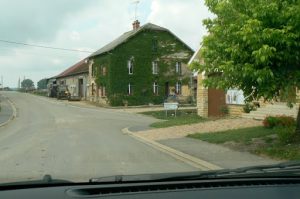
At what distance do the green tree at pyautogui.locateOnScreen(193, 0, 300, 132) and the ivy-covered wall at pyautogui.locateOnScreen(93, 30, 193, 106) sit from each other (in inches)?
1802

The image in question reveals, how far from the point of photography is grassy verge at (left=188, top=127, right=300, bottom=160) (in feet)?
49.1

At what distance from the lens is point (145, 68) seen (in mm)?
63312

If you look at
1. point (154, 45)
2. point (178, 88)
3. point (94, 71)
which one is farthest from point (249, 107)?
point (94, 71)

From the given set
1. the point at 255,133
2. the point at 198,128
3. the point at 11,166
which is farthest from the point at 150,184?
the point at 198,128

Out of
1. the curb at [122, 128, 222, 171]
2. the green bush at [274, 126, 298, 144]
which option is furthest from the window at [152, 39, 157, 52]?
the green bush at [274, 126, 298, 144]

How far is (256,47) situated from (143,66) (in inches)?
1940

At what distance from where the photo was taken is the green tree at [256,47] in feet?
45.8

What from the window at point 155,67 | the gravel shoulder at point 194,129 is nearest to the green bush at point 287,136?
the gravel shoulder at point 194,129

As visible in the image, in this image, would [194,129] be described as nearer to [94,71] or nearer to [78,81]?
[94,71]

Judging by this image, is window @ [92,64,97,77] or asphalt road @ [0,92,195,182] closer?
asphalt road @ [0,92,195,182]

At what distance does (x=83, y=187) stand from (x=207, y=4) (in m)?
14.0

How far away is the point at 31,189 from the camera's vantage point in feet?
9.68

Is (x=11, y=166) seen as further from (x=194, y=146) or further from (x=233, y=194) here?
(x=233, y=194)

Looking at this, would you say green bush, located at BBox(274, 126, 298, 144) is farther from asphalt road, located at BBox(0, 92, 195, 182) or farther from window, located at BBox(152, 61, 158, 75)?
window, located at BBox(152, 61, 158, 75)
